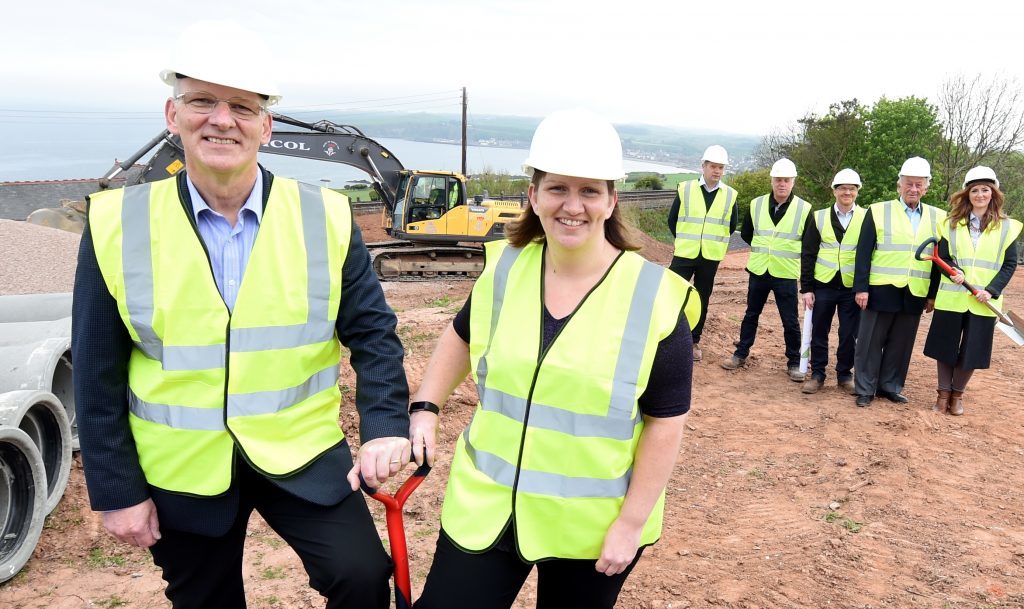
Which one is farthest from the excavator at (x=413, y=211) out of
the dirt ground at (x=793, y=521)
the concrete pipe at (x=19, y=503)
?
the concrete pipe at (x=19, y=503)

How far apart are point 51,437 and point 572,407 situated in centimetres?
382

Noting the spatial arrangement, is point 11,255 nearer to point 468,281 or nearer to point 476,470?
point 468,281

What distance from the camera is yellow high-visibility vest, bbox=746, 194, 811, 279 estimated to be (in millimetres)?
8047

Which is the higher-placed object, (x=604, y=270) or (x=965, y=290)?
(x=604, y=270)

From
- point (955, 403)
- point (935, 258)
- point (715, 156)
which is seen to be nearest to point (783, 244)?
point (715, 156)

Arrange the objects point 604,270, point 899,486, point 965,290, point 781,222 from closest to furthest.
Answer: point 604,270, point 899,486, point 965,290, point 781,222

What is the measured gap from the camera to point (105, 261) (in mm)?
2096

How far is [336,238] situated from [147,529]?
1.02 metres

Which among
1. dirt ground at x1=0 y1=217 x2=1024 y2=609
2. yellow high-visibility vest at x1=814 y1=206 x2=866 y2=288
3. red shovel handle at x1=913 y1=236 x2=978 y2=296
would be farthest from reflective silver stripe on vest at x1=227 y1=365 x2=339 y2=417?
yellow high-visibility vest at x1=814 y1=206 x2=866 y2=288

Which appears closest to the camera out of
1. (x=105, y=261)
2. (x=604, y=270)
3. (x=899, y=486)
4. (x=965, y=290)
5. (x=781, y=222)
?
(x=105, y=261)

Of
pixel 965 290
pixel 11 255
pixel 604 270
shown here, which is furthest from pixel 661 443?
pixel 11 255

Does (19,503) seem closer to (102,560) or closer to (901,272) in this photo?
(102,560)

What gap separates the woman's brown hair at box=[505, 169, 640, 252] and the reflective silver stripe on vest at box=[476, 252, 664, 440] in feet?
0.70

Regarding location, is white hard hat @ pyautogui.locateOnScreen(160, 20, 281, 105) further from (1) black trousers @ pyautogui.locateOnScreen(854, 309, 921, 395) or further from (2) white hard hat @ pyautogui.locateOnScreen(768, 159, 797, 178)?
(2) white hard hat @ pyautogui.locateOnScreen(768, 159, 797, 178)
